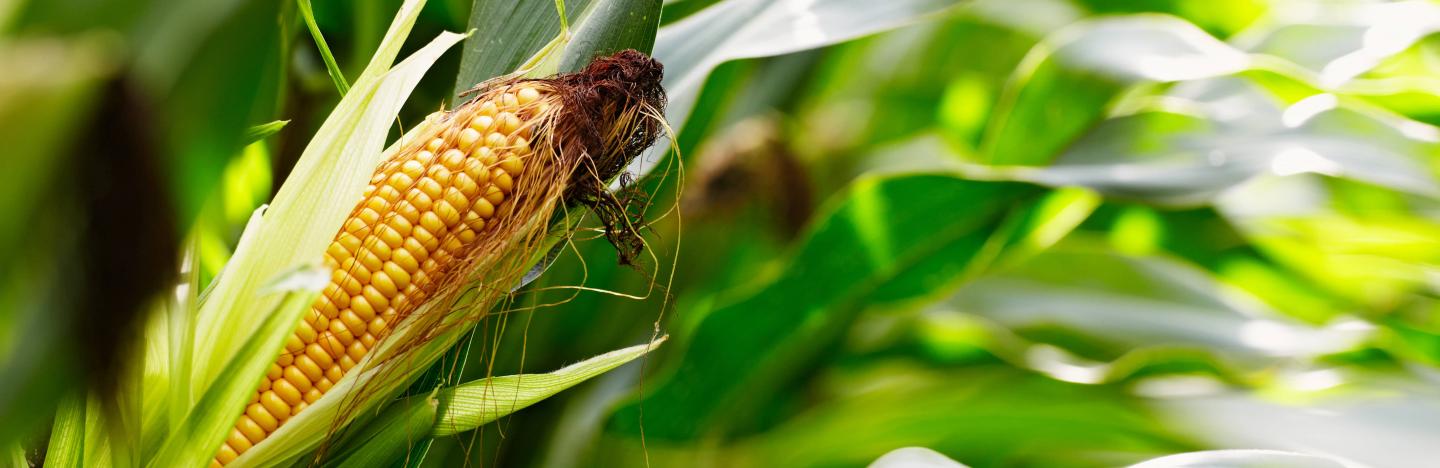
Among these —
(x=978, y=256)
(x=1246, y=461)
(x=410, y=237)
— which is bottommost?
(x=1246, y=461)

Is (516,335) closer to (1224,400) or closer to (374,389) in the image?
(374,389)

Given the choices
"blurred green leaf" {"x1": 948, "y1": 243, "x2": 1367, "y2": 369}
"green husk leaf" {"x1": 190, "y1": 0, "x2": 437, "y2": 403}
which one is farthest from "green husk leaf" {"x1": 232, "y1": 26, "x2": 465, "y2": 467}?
"blurred green leaf" {"x1": 948, "y1": 243, "x2": 1367, "y2": 369}

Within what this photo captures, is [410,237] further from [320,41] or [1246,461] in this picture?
[1246,461]

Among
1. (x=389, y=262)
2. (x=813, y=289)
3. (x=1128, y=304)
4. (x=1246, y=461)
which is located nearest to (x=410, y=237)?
(x=389, y=262)

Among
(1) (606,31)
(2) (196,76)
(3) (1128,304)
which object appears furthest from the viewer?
(3) (1128,304)

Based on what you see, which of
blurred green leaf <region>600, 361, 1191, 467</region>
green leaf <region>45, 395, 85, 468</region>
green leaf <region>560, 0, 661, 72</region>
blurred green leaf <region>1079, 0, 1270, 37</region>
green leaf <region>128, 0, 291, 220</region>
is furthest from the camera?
blurred green leaf <region>1079, 0, 1270, 37</region>

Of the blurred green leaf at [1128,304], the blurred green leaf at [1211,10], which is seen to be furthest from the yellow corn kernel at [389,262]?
the blurred green leaf at [1211,10]

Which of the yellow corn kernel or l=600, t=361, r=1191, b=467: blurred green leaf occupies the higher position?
the yellow corn kernel

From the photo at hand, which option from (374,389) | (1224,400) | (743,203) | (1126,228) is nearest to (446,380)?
(374,389)

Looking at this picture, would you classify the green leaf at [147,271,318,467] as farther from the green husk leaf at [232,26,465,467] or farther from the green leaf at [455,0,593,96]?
the green leaf at [455,0,593,96]
